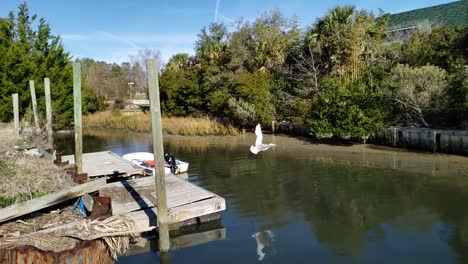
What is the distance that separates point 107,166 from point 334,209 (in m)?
7.97

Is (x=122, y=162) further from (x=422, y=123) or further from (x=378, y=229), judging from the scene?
(x=422, y=123)

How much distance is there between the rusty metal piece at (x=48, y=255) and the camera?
5211 millimetres

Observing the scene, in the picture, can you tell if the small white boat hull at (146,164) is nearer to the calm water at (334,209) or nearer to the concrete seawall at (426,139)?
the calm water at (334,209)

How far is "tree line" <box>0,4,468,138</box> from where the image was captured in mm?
18844

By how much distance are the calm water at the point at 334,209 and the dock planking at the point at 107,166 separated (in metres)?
2.44

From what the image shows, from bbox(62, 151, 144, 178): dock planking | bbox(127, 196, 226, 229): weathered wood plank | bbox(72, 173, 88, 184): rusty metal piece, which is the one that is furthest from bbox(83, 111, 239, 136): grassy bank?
bbox(127, 196, 226, 229): weathered wood plank

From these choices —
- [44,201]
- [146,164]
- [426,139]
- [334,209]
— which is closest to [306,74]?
[426,139]

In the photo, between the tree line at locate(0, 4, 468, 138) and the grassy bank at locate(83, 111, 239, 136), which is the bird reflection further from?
the grassy bank at locate(83, 111, 239, 136)

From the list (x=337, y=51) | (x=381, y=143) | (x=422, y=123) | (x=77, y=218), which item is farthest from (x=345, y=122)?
(x=77, y=218)

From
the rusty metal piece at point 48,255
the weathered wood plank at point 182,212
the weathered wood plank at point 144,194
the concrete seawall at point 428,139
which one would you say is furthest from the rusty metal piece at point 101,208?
the concrete seawall at point 428,139

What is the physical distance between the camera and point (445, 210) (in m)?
10.0

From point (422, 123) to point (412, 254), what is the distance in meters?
12.5

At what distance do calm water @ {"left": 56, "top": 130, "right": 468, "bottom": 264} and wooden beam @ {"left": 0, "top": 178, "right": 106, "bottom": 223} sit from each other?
4.83ft

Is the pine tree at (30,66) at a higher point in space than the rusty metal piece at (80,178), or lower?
higher
